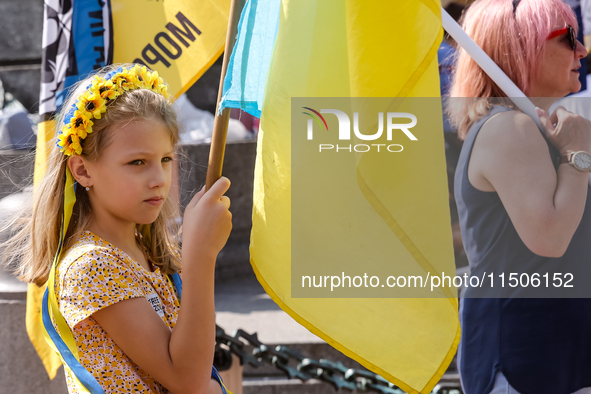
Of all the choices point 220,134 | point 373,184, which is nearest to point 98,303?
point 220,134

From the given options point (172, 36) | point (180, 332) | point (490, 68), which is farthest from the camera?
point (172, 36)

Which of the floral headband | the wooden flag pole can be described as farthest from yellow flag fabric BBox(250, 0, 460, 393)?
the floral headband

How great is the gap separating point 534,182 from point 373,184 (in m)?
0.49

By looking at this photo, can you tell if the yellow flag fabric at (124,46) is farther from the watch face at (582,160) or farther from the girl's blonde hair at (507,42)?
the watch face at (582,160)

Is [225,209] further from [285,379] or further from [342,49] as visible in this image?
[285,379]

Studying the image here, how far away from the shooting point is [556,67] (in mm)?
1869

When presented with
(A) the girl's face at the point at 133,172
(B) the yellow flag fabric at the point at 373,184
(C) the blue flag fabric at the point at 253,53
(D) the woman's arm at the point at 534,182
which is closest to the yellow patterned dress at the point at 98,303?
(A) the girl's face at the point at 133,172

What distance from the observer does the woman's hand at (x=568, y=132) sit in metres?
1.72

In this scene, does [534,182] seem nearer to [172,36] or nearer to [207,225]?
[207,225]

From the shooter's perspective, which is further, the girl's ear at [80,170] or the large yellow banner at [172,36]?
the large yellow banner at [172,36]

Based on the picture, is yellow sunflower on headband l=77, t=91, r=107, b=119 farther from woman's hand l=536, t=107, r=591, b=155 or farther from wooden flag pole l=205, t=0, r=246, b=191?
woman's hand l=536, t=107, r=591, b=155

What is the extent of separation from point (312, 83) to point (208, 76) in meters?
3.98

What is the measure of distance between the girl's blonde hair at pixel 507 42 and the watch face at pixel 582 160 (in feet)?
0.87

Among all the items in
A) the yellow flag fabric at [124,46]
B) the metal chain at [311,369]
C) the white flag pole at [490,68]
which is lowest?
the metal chain at [311,369]
